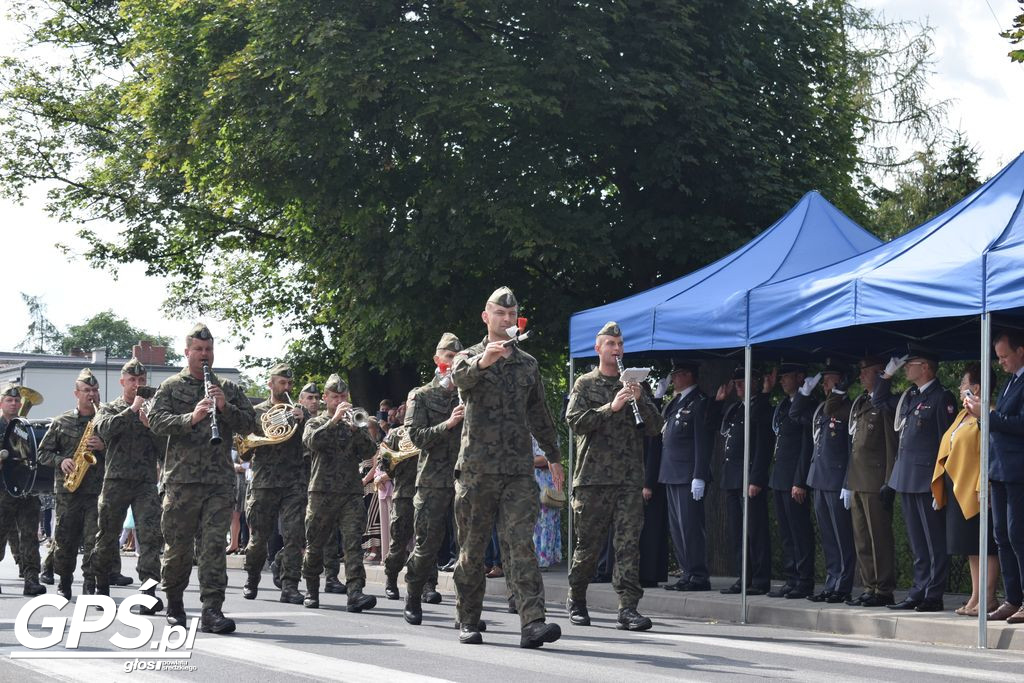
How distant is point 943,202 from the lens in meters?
36.8

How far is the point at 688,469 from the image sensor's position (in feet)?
50.0

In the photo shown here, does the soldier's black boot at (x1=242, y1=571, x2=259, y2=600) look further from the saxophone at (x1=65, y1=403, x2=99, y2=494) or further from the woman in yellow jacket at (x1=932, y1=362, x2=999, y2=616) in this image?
the woman in yellow jacket at (x1=932, y1=362, x2=999, y2=616)

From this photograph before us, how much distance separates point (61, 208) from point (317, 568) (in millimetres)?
21836

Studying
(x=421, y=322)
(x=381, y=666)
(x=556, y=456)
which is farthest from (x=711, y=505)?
(x=381, y=666)

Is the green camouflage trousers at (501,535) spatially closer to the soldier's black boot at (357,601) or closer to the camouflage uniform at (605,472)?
the camouflage uniform at (605,472)

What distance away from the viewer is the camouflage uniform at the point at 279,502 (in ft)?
47.4

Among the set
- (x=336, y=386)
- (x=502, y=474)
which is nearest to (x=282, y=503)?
(x=336, y=386)

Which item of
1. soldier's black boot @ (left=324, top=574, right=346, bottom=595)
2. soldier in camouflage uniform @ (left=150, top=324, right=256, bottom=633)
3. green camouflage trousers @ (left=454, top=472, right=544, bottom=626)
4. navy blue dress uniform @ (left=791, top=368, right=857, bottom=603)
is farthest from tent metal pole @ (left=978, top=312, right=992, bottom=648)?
soldier's black boot @ (left=324, top=574, right=346, bottom=595)

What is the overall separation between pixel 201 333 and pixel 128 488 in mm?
3023

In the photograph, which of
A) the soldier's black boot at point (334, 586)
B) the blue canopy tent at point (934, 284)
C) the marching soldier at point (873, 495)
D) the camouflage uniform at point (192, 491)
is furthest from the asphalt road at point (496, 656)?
the soldier's black boot at point (334, 586)

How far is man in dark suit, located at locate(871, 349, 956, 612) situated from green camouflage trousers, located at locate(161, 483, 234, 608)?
5851mm

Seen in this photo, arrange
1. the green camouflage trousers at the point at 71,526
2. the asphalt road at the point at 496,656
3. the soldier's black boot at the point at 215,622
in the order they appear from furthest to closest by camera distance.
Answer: the green camouflage trousers at the point at 71,526, the soldier's black boot at the point at 215,622, the asphalt road at the point at 496,656

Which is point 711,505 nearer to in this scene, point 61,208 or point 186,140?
point 186,140

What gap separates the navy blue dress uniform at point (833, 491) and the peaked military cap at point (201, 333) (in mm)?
6018
